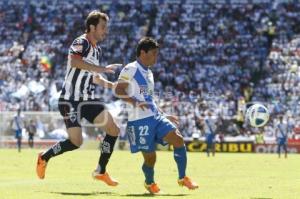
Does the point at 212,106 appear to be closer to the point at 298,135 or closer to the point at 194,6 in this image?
the point at 298,135

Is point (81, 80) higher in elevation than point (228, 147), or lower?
higher

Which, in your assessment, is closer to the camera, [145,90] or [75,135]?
[145,90]

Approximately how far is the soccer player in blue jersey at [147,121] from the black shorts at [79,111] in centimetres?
98

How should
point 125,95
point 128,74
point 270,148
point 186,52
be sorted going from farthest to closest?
point 186,52 < point 270,148 < point 128,74 < point 125,95

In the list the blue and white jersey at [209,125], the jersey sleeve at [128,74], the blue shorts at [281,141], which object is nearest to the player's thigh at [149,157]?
the jersey sleeve at [128,74]

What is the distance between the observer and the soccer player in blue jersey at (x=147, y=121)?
12.8m

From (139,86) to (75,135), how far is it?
162 cm

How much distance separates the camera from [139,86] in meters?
13.0

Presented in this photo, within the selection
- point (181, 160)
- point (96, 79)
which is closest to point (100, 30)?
point (96, 79)

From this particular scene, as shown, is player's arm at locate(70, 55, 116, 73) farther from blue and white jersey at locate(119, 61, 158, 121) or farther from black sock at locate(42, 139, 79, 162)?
black sock at locate(42, 139, 79, 162)

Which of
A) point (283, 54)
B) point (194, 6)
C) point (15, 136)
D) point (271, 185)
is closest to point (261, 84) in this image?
point (283, 54)

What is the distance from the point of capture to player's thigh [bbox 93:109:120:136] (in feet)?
45.0

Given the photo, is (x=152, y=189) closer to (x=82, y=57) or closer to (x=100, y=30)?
(x=82, y=57)

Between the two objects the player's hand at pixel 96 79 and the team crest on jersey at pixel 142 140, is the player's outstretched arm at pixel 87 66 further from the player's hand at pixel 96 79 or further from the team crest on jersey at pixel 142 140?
the team crest on jersey at pixel 142 140
